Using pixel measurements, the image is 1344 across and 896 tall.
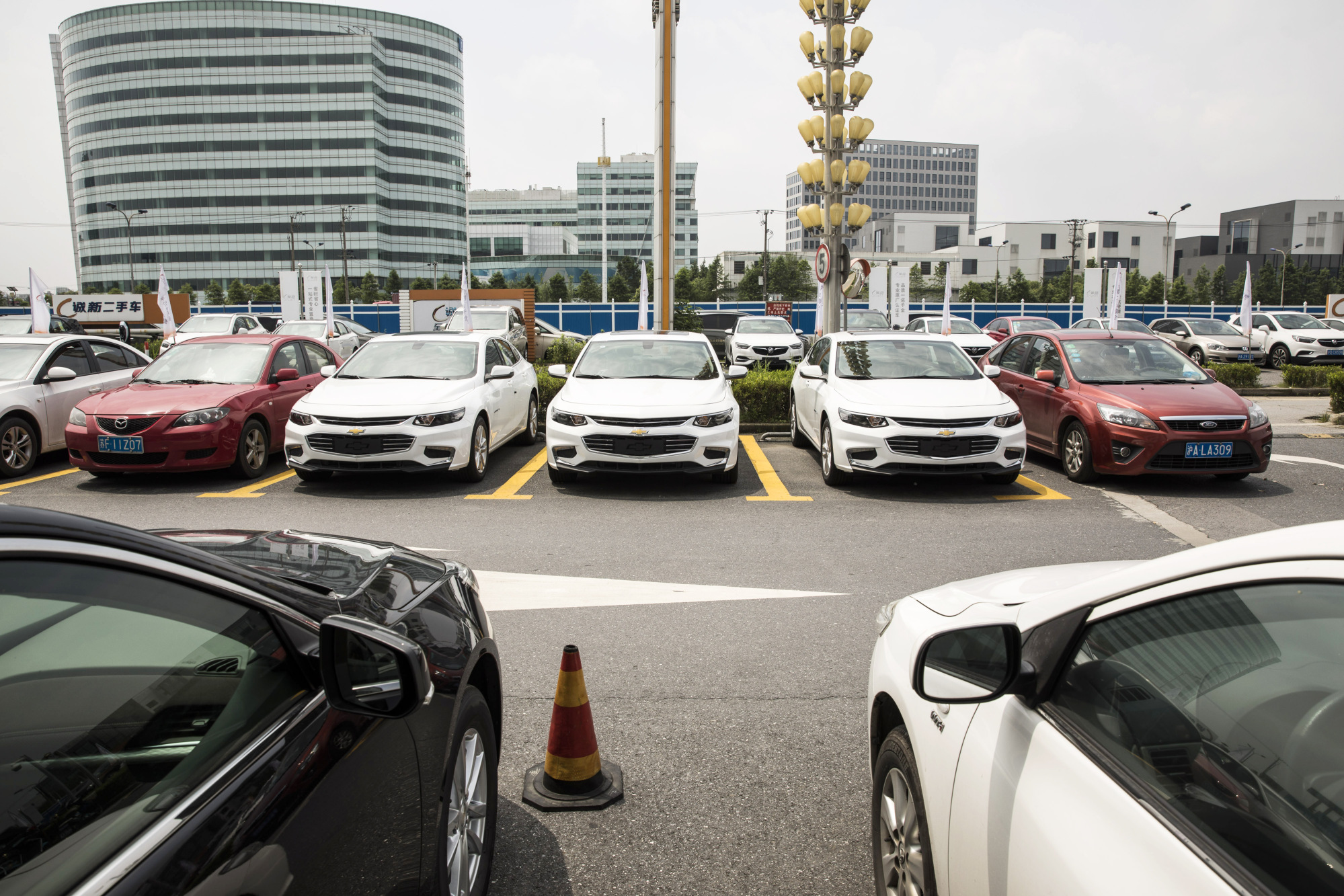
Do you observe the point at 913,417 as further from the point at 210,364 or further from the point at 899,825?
the point at 210,364

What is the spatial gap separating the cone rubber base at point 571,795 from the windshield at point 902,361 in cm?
741

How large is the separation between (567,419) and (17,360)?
6633 millimetres

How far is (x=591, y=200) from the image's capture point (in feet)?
445

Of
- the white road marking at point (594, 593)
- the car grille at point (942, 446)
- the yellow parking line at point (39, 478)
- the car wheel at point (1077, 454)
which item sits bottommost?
the yellow parking line at point (39, 478)

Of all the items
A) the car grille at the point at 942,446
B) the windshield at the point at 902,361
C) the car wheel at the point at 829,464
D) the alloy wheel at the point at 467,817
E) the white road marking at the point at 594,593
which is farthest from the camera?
the windshield at the point at 902,361

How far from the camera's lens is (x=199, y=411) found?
9445 millimetres

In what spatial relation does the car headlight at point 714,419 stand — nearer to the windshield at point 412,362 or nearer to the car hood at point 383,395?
the car hood at point 383,395

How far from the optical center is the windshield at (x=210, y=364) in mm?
10406

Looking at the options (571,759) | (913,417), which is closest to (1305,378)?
(913,417)

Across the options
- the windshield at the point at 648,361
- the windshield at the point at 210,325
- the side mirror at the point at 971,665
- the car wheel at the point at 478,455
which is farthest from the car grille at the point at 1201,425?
the windshield at the point at 210,325

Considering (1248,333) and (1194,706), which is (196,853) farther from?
Answer: (1248,333)

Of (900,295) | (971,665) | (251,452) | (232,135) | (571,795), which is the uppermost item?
(232,135)

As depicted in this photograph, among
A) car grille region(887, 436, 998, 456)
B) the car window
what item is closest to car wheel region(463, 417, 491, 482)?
car grille region(887, 436, 998, 456)

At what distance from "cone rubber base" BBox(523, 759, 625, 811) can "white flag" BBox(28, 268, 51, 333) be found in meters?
20.5
